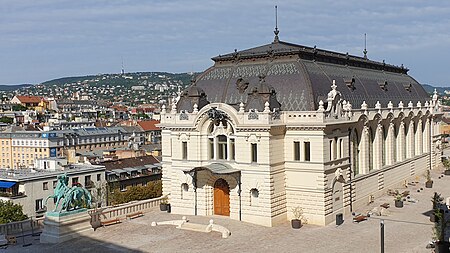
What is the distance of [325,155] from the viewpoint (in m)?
49.0

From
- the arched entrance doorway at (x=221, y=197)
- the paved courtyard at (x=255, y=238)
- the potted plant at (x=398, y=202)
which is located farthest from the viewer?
the potted plant at (x=398, y=202)

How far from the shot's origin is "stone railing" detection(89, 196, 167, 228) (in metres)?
50.0

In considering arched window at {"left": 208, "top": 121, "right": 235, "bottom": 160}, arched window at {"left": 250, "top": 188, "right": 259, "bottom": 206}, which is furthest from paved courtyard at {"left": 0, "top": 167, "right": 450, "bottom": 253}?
arched window at {"left": 208, "top": 121, "right": 235, "bottom": 160}

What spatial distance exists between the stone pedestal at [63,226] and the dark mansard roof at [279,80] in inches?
552

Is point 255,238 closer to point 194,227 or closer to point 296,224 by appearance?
point 296,224

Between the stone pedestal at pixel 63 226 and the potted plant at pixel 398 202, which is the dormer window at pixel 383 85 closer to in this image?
the potted plant at pixel 398 202

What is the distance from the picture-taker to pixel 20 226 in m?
49.4

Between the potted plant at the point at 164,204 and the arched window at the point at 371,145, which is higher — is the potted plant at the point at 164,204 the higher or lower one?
the lower one

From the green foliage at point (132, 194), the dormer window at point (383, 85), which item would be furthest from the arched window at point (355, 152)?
the green foliage at point (132, 194)

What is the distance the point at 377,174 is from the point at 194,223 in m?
22.1

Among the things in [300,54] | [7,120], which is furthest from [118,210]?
[7,120]

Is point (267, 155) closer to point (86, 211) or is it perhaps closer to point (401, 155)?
point (86, 211)

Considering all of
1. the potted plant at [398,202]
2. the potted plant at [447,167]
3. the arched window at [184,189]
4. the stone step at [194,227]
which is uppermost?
the arched window at [184,189]

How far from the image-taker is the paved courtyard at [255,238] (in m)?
42.2
